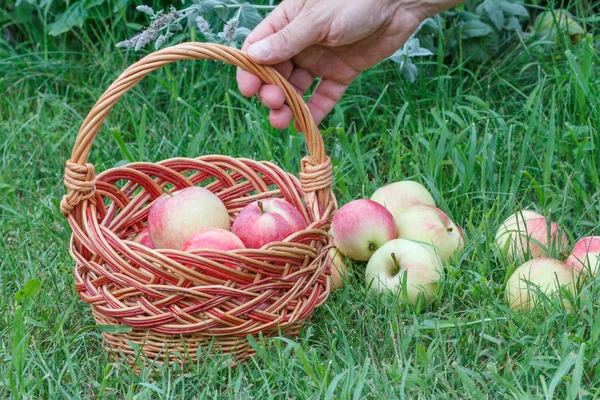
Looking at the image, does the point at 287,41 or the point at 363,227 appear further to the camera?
the point at 363,227

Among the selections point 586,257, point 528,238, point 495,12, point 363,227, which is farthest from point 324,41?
point 495,12

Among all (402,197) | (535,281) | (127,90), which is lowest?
(402,197)

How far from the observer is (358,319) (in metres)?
1.90

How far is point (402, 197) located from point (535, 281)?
1.69 ft

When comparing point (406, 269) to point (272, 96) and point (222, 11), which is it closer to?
point (272, 96)

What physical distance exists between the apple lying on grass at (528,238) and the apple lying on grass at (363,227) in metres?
0.30

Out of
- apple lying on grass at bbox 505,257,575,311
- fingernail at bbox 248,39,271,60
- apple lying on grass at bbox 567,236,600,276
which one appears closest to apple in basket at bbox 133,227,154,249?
fingernail at bbox 248,39,271,60

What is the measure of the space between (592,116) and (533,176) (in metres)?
0.31

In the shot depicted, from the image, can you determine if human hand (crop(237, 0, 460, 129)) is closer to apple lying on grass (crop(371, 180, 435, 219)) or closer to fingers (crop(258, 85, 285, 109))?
fingers (crop(258, 85, 285, 109))

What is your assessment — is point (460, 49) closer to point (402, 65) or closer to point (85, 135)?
point (402, 65)

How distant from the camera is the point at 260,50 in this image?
1.82 meters

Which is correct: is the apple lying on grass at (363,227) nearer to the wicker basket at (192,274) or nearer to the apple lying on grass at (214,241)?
the wicker basket at (192,274)

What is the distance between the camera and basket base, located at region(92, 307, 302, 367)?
170 centimetres

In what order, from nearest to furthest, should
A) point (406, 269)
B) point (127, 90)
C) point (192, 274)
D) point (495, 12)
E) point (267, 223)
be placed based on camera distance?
point (192, 274) → point (127, 90) → point (267, 223) → point (406, 269) → point (495, 12)
